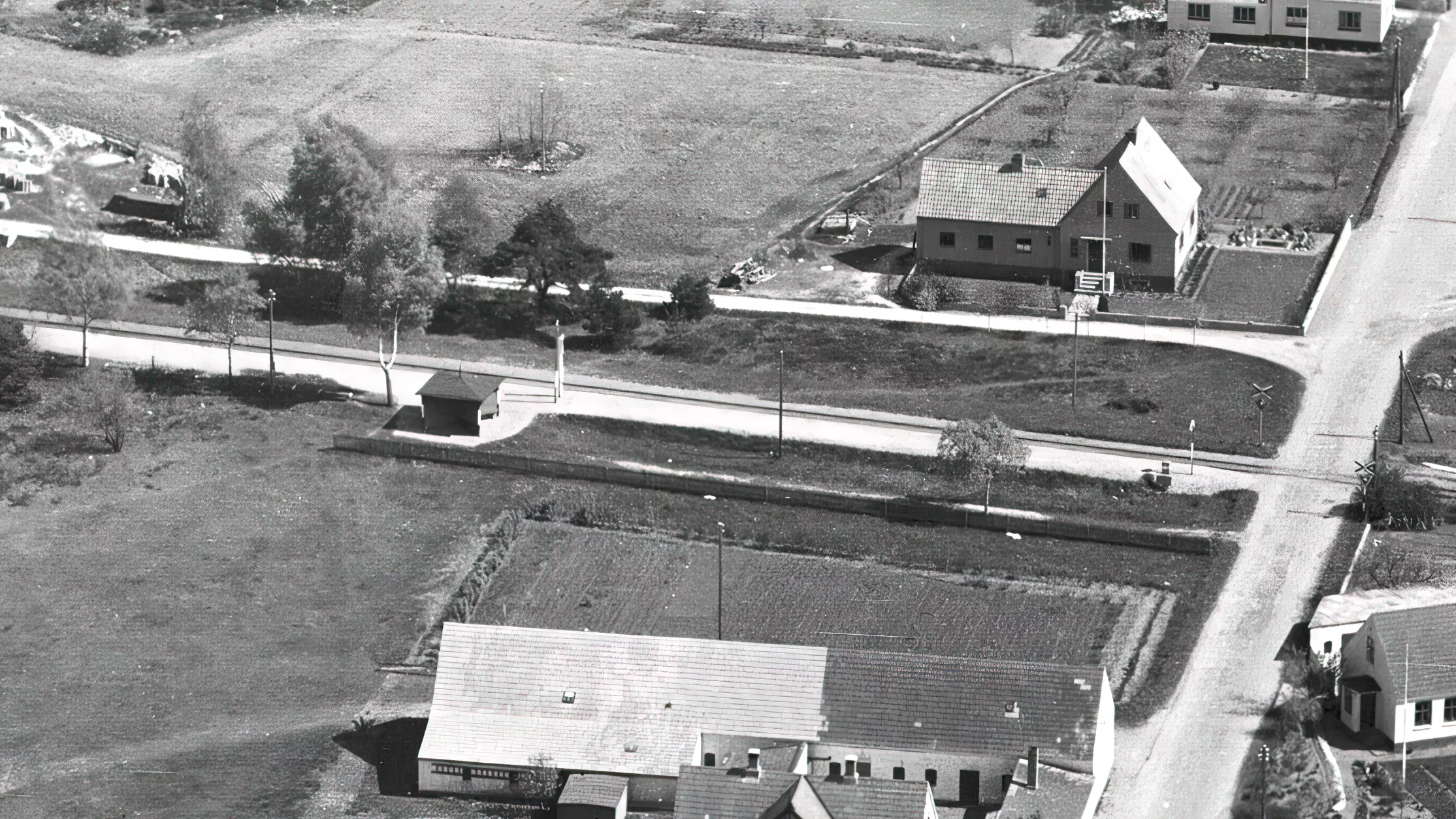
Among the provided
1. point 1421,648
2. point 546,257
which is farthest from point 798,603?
point 546,257

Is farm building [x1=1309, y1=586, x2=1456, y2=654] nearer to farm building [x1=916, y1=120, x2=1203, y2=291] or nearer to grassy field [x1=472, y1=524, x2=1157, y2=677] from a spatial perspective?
grassy field [x1=472, y1=524, x2=1157, y2=677]

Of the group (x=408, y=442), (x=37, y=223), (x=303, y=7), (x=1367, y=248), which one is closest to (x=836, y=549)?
(x=408, y=442)

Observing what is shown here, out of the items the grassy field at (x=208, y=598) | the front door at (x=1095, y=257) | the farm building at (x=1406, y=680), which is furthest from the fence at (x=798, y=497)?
the front door at (x=1095, y=257)

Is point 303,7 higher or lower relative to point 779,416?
higher

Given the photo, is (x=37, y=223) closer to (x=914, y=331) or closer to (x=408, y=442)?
(x=408, y=442)

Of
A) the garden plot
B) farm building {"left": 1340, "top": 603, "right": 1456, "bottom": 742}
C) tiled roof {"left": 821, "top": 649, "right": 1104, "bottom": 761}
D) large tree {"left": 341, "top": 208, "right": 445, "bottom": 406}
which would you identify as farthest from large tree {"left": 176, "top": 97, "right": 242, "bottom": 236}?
farm building {"left": 1340, "top": 603, "right": 1456, "bottom": 742}

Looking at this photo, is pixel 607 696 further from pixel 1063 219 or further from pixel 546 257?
pixel 1063 219
